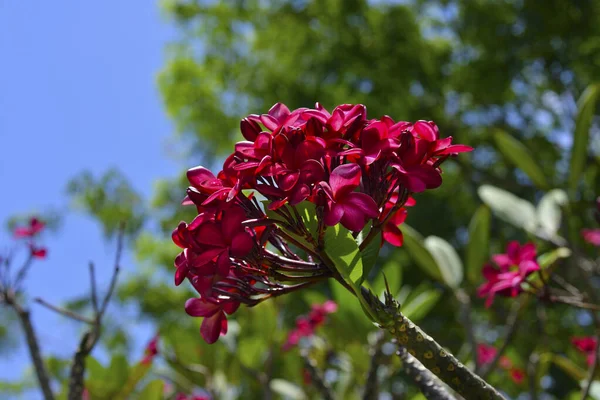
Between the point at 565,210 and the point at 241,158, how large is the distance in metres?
Result: 2.47

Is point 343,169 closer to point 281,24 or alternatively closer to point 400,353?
point 400,353

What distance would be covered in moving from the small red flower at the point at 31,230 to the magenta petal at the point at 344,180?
64.2 inches

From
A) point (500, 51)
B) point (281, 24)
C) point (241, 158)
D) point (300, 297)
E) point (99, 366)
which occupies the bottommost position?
point (300, 297)

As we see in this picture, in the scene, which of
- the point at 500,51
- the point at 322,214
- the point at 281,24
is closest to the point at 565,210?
the point at 322,214

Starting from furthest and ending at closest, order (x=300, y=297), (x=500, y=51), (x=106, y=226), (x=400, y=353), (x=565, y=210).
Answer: (x=106, y=226), (x=500, y=51), (x=300, y=297), (x=565, y=210), (x=400, y=353)

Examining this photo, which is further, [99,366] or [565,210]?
[565,210]

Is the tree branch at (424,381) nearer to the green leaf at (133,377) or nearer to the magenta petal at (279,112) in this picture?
the magenta petal at (279,112)

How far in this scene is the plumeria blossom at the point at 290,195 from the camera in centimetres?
79

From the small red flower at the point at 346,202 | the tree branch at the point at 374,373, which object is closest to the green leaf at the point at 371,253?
the small red flower at the point at 346,202

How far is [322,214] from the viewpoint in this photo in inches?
32.6

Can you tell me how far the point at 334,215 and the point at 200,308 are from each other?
0.89 ft

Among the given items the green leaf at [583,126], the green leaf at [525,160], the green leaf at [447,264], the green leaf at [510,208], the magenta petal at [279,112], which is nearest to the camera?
the magenta petal at [279,112]

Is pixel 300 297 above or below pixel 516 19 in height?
below

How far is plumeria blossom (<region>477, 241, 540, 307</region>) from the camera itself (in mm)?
1292
